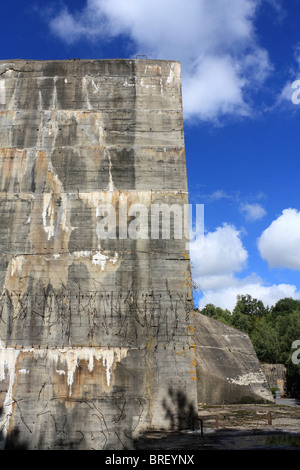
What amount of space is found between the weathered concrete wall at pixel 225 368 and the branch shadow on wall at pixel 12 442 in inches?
285

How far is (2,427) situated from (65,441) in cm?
136

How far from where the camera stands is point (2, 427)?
7625 millimetres

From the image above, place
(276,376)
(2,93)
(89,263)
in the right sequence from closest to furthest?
1. (89,263)
2. (2,93)
3. (276,376)

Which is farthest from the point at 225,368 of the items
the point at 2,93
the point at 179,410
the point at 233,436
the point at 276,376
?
the point at 276,376

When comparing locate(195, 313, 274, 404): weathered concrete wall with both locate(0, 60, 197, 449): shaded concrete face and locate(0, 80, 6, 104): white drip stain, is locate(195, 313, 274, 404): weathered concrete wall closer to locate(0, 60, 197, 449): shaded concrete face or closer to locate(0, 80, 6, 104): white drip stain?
locate(0, 60, 197, 449): shaded concrete face

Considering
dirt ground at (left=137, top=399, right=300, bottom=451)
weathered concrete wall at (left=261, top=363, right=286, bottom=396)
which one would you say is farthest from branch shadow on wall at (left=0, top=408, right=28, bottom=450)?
weathered concrete wall at (left=261, top=363, right=286, bottom=396)

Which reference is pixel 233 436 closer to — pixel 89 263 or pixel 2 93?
pixel 89 263

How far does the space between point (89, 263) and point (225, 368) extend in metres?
8.57

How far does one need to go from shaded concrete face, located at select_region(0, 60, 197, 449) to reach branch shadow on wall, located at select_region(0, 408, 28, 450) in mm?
20

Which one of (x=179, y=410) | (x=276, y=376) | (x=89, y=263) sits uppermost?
(x=89, y=263)

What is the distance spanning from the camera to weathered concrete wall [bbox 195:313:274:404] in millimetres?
13445

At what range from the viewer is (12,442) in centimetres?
755
